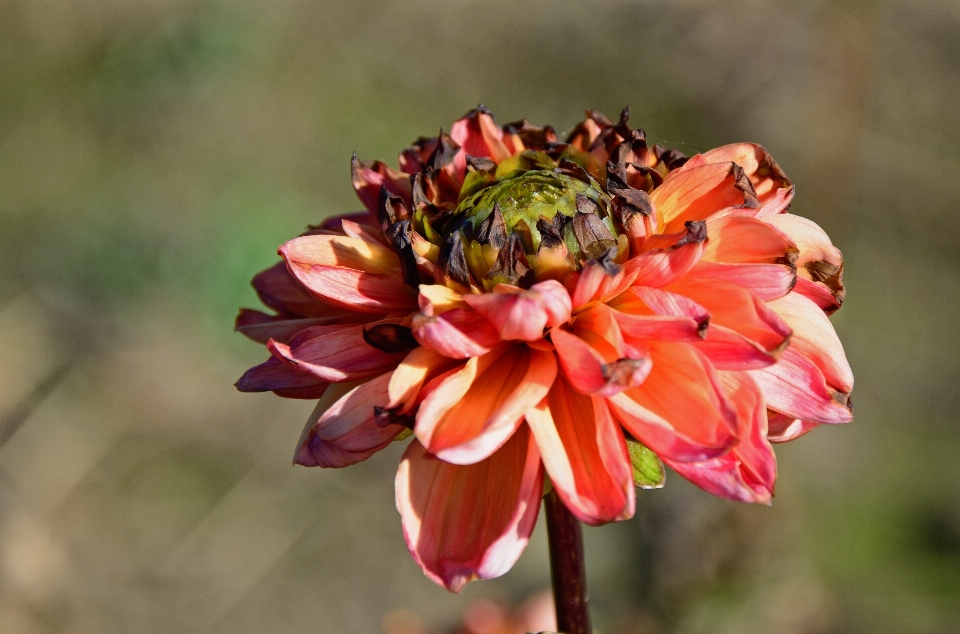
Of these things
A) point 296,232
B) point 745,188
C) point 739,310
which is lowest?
point 296,232

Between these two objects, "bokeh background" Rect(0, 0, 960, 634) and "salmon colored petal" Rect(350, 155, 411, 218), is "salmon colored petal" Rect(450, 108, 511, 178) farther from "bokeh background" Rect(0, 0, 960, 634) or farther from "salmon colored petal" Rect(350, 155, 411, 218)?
"bokeh background" Rect(0, 0, 960, 634)

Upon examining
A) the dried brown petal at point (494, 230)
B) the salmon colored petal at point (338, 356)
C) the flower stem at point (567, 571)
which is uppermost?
the dried brown petal at point (494, 230)

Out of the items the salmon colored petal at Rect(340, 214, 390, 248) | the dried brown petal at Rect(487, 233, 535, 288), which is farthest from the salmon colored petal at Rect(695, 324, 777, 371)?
the salmon colored petal at Rect(340, 214, 390, 248)

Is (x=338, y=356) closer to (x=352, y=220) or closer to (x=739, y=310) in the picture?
(x=352, y=220)

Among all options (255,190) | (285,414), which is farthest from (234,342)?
A: (255,190)

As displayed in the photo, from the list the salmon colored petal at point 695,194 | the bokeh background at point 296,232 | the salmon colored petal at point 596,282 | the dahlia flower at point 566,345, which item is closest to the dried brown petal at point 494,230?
the dahlia flower at point 566,345

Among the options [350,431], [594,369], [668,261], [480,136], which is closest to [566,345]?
[594,369]

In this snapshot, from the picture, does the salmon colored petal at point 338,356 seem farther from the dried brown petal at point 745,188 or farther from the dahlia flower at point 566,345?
the dried brown petal at point 745,188
